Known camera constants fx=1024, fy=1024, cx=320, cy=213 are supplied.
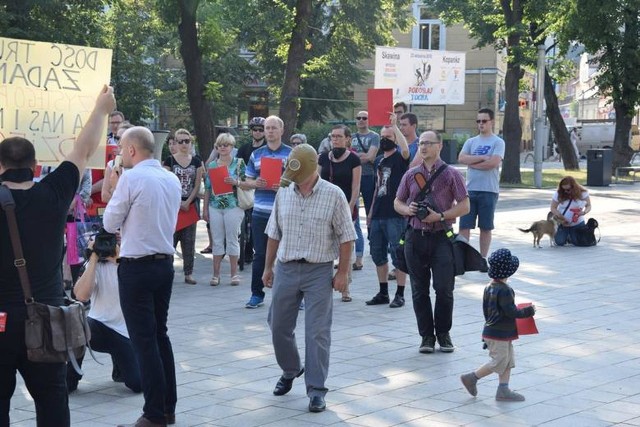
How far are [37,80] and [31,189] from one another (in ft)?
8.57

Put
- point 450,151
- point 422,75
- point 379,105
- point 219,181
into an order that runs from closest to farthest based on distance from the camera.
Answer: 1. point 379,105
2. point 219,181
3. point 422,75
4. point 450,151

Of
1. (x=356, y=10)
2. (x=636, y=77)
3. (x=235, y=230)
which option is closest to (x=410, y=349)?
(x=235, y=230)

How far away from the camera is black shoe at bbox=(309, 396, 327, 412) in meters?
6.86

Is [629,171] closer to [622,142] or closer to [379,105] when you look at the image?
[622,142]

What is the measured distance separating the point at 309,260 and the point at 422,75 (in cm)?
3049

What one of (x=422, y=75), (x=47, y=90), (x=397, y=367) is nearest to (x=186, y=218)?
(x=397, y=367)

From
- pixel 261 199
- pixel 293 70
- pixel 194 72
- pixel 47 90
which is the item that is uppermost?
pixel 293 70

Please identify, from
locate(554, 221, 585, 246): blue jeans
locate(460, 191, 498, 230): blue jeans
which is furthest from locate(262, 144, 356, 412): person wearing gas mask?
locate(554, 221, 585, 246): blue jeans

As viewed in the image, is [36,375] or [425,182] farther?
[425,182]

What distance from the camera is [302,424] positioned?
6.58 m

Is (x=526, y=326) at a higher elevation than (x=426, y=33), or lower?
lower

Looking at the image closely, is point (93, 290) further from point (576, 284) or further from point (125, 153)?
point (576, 284)

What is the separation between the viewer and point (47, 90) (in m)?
7.30

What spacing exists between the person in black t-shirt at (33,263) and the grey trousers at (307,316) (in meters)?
2.35
